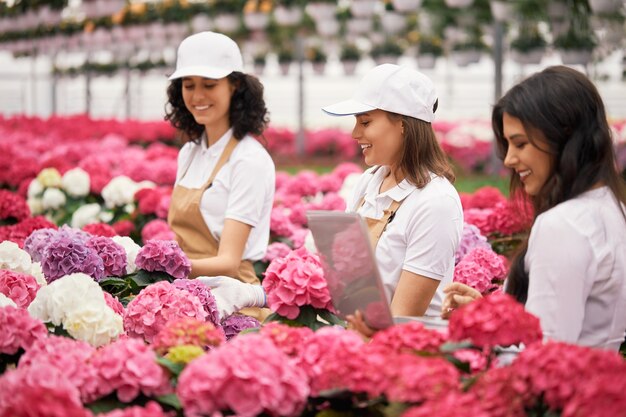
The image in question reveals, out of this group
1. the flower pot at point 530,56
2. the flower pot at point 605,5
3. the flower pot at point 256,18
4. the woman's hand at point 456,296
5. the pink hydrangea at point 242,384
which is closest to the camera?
the pink hydrangea at point 242,384

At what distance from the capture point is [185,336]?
84.4 inches

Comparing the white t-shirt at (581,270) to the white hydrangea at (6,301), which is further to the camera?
the white hydrangea at (6,301)

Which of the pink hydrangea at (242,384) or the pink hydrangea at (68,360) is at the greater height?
the pink hydrangea at (242,384)

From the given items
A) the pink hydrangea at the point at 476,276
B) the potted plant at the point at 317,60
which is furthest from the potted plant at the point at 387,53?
the pink hydrangea at the point at 476,276

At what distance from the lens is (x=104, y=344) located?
245 centimetres

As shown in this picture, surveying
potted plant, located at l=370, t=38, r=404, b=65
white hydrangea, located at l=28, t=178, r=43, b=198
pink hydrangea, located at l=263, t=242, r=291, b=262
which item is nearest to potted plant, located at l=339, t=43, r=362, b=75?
potted plant, located at l=370, t=38, r=404, b=65

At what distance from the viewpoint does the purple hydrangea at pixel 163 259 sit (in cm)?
321

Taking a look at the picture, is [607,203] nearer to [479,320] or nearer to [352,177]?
[479,320]

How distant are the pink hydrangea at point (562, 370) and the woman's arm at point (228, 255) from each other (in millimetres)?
1954

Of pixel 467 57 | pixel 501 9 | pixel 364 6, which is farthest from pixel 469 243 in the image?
pixel 467 57

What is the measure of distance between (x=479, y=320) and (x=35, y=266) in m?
1.81

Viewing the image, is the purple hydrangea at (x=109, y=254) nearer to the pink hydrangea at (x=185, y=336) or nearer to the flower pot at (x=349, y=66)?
the pink hydrangea at (x=185, y=336)

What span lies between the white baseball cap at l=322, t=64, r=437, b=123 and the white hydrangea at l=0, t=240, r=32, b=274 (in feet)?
3.55

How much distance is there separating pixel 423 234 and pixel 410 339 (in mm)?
943
